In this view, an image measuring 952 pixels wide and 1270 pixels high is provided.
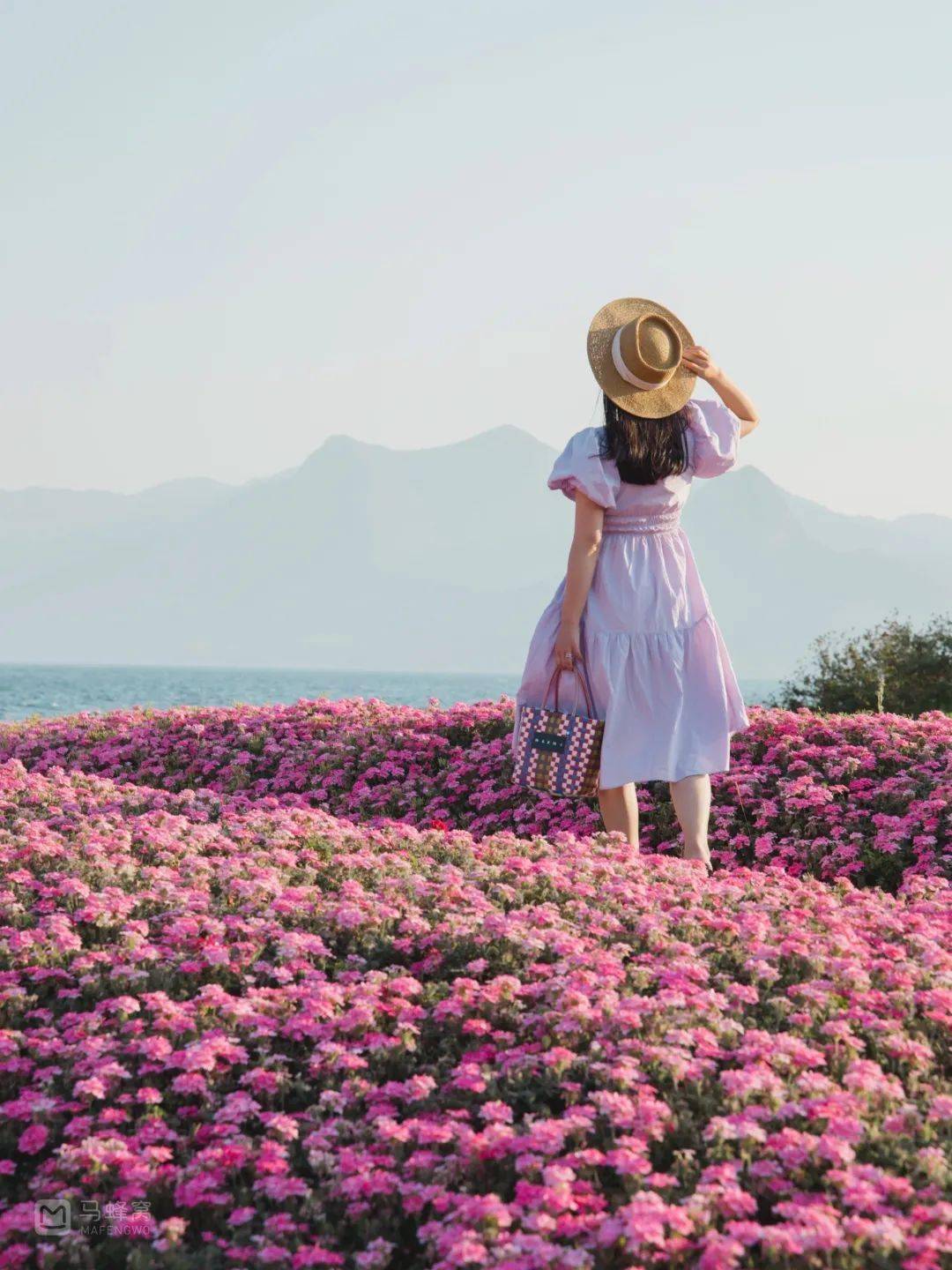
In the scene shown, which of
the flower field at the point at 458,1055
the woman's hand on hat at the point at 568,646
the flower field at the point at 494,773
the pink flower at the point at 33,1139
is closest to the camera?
the flower field at the point at 458,1055

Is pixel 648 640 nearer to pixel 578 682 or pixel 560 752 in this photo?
pixel 578 682

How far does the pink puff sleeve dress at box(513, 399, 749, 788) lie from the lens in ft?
24.6

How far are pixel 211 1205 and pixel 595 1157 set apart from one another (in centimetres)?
121

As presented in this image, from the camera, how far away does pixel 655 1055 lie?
4.46m

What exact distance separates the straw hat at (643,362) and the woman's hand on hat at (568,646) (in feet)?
4.16

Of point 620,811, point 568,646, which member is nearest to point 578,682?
point 568,646

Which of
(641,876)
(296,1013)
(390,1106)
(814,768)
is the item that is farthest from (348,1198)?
(814,768)

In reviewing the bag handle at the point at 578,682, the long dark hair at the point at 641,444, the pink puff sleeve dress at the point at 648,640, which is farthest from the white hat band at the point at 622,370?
the bag handle at the point at 578,682

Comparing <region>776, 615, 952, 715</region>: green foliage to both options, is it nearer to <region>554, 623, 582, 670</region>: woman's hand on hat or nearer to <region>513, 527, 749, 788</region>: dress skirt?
<region>513, 527, 749, 788</region>: dress skirt

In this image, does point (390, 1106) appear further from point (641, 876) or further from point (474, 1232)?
point (641, 876)

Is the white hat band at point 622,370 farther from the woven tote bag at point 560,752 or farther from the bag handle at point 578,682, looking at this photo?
the woven tote bag at point 560,752

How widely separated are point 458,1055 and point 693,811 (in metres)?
3.13

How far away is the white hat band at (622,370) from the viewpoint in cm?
734

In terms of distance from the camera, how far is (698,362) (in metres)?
7.58
